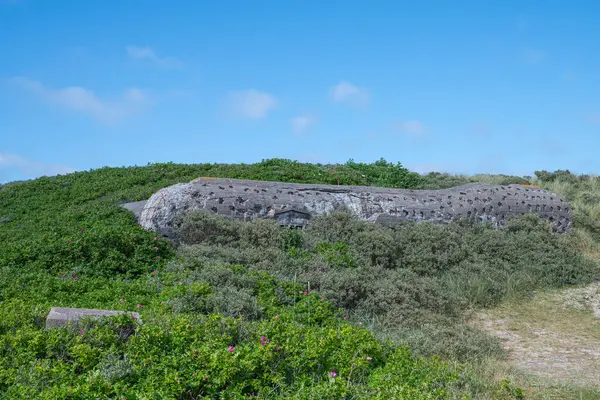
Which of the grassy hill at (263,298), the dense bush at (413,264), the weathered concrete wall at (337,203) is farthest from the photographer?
the weathered concrete wall at (337,203)

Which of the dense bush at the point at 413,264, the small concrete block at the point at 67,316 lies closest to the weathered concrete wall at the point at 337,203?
the dense bush at the point at 413,264

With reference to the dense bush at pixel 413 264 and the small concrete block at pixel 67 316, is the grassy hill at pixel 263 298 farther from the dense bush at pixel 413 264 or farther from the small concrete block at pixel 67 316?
the small concrete block at pixel 67 316

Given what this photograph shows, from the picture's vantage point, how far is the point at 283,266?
28.7 feet

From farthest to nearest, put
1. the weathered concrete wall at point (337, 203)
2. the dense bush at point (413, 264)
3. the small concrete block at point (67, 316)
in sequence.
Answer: the weathered concrete wall at point (337, 203)
the dense bush at point (413, 264)
the small concrete block at point (67, 316)

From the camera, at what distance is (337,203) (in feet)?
37.2

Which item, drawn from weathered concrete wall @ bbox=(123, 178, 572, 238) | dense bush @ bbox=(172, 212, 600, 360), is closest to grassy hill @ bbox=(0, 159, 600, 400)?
dense bush @ bbox=(172, 212, 600, 360)

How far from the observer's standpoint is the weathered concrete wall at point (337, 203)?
10.6 meters

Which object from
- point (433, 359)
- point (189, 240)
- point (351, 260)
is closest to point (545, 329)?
point (351, 260)

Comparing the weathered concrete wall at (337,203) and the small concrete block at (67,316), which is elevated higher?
the weathered concrete wall at (337,203)

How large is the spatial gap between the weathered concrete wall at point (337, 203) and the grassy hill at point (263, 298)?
416mm

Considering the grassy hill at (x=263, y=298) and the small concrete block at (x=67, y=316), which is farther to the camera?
the small concrete block at (x=67, y=316)

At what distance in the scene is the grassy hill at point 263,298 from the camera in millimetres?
4496

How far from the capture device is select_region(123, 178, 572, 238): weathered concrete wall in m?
10.6

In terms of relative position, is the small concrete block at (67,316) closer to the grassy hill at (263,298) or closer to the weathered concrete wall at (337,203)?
the grassy hill at (263,298)
